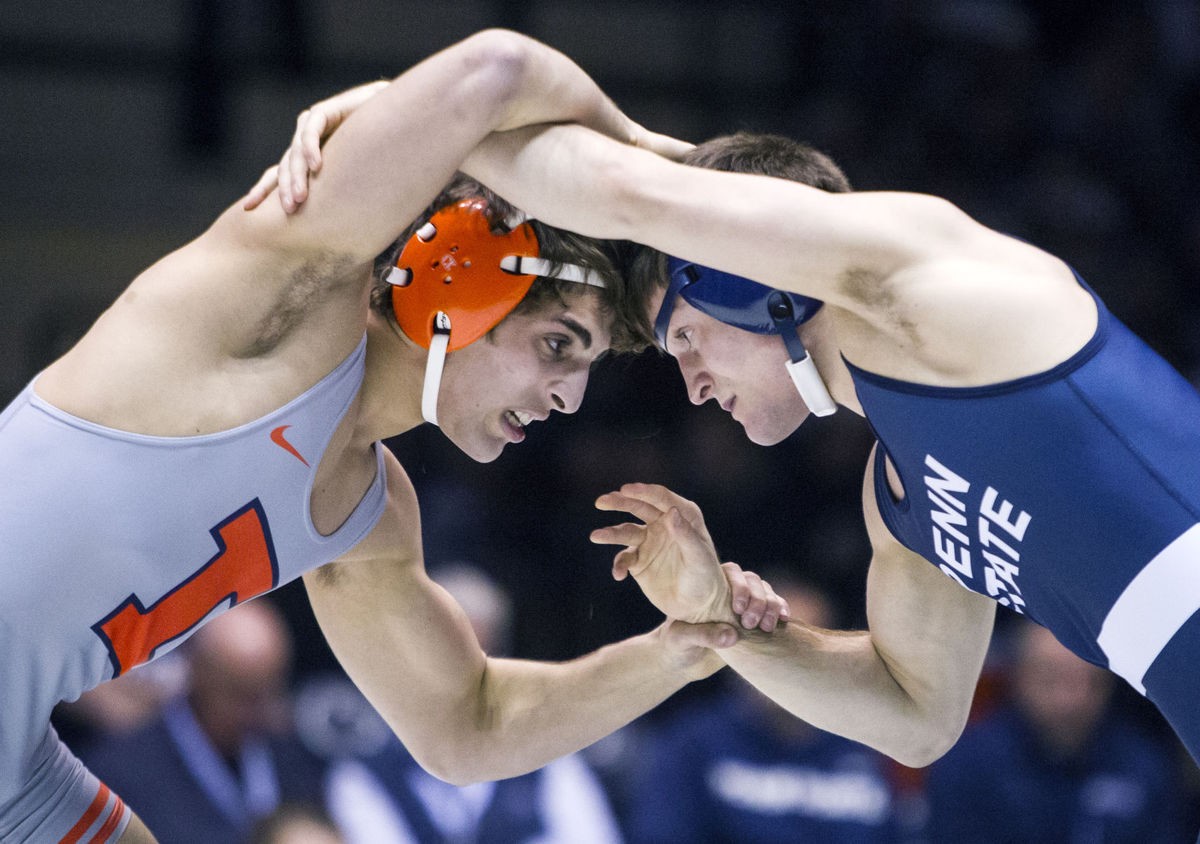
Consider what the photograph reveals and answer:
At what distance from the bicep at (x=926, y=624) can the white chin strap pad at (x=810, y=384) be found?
14.3 inches

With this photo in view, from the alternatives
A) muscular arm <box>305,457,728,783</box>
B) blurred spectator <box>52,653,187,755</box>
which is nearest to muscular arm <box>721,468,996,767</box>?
muscular arm <box>305,457,728,783</box>

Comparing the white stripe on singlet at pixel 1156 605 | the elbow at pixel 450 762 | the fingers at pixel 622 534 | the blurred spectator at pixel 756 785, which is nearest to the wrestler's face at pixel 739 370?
the fingers at pixel 622 534

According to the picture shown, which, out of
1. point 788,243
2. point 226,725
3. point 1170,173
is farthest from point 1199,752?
point 1170,173

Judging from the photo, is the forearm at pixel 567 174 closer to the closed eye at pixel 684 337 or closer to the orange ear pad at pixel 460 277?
the orange ear pad at pixel 460 277

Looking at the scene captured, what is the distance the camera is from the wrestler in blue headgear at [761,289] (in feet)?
9.50

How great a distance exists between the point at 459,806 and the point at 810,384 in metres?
2.65

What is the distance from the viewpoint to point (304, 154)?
105 inches

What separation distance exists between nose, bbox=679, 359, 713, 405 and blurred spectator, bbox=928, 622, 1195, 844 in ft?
7.67

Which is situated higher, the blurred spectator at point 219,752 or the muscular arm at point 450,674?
the muscular arm at point 450,674

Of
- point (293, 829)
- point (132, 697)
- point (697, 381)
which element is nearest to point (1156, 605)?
point (697, 381)

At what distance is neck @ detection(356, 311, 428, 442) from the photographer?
317cm

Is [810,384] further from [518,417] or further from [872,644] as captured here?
[872,644]

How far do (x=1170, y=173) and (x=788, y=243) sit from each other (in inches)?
222

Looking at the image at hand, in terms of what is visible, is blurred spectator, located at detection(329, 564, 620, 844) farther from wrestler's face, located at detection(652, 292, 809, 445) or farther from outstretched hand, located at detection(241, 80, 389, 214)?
outstretched hand, located at detection(241, 80, 389, 214)
